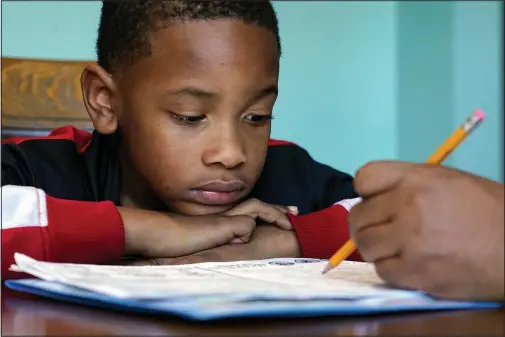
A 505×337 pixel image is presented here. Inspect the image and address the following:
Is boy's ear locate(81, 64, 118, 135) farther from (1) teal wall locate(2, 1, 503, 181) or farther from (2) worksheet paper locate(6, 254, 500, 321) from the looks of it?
(1) teal wall locate(2, 1, 503, 181)

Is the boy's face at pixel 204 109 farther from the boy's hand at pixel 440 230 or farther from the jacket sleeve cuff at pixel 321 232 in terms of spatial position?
the boy's hand at pixel 440 230

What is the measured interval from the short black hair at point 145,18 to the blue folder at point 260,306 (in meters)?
0.48

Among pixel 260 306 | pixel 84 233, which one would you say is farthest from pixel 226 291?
pixel 84 233

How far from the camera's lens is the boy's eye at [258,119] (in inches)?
36.0

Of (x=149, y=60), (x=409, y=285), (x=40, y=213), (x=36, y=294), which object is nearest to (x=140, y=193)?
(x=149, y=60)

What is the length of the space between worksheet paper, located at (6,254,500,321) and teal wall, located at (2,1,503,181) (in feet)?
5.11

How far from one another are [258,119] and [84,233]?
277mm

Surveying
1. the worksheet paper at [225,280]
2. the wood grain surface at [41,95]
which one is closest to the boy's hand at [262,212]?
the worksheet paper at [225,280]

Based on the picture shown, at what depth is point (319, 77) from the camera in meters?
2.24

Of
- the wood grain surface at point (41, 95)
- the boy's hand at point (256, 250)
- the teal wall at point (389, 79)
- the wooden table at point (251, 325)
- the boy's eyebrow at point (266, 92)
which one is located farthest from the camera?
the teal wall at point (389, 79)

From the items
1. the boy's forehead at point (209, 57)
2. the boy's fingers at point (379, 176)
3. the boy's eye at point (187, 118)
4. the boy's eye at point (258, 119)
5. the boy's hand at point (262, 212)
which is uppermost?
the boy's forehead at point (209, 57)

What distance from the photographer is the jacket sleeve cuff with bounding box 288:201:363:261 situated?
2.91ft

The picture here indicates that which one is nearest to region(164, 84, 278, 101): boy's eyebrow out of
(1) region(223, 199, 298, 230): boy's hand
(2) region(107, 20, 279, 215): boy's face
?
(2) region(107, 20, 279, 215): boy's face

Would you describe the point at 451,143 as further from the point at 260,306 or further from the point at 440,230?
the point at 260,306
